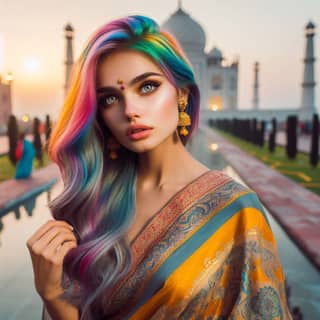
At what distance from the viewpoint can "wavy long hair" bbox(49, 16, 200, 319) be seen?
1003 millimetres

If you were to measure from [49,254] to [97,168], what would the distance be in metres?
0.30

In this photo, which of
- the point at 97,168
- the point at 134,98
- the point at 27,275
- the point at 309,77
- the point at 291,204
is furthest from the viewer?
the point at 309,77

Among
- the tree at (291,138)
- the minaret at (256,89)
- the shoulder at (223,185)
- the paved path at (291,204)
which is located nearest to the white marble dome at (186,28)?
the minaret at (256,89)

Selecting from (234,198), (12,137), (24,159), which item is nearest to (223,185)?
(234,198)

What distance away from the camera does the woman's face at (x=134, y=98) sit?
1008mm

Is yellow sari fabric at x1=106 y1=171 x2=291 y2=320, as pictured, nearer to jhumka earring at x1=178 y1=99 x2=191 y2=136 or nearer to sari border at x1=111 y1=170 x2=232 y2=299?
sari border at x1=111 y1=170 x2=232 y2=299

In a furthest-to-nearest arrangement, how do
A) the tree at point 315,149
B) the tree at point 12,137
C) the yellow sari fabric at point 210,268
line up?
1. the tree at point 12,137
2. the tree at point 315,149
3. the yellow sari fabric at point 210,268

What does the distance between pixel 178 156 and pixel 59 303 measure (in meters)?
0.51

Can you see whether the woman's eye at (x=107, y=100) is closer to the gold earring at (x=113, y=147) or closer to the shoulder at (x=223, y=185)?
the gold earring at (x=113, y=147)

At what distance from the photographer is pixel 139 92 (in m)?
1.03

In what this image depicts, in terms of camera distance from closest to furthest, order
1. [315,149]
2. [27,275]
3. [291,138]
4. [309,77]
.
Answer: [27,275] → [315,149] → [291,138] → [309,77]

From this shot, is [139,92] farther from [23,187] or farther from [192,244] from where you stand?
[23,187]

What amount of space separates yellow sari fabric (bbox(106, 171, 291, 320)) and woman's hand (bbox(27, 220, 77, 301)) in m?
0.16

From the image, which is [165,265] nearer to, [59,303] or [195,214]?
[195,214]
